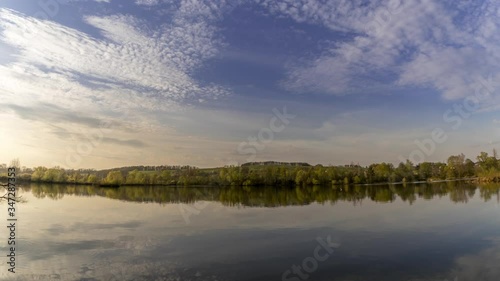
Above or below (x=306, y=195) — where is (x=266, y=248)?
above

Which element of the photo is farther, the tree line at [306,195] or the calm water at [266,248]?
the tree line at [306,195]

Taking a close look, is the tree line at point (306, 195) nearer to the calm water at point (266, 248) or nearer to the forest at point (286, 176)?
the calm water at point (266, 248)

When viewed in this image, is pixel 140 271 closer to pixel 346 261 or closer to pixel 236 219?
pixel 346 261

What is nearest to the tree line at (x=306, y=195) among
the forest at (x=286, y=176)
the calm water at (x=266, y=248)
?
the calm water at (x=266, y=248)

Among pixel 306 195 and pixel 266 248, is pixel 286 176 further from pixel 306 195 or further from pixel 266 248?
pixel 266 248

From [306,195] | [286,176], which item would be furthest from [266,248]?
[286,176]

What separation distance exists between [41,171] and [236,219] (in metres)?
131

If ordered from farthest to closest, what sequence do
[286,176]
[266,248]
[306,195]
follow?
[286,176] < [306,195] < [266,248]

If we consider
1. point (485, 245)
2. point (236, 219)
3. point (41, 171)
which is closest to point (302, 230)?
point (236, 219)

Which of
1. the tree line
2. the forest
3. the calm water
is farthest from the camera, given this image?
the forest

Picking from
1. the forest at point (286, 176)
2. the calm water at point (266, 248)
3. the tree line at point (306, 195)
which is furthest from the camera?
the forest at point (286, 176)

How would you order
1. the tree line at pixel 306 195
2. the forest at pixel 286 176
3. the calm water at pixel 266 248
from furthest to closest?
the forest at pixel 286 176, the tree line at pixel 306 195, the calm water at pixel 266 248

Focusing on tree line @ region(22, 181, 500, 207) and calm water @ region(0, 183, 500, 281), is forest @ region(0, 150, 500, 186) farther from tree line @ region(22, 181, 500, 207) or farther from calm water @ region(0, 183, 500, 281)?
calm water @ region(0, 183, 500, 281)

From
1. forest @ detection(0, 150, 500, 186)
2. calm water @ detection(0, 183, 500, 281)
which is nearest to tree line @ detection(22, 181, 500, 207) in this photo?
calm water @ detection(0, 183, 500, 281)
